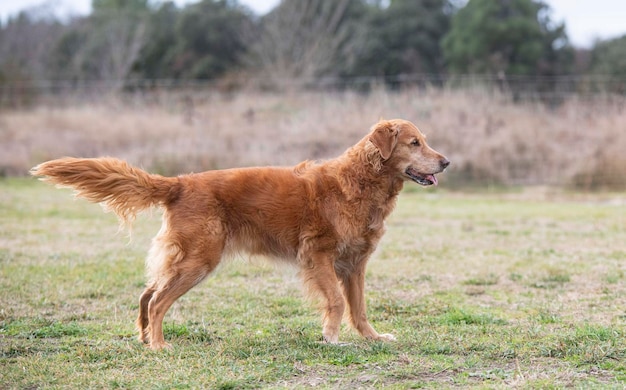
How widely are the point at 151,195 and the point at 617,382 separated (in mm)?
3373

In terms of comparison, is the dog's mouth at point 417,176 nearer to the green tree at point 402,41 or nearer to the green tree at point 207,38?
the green tree at point 402,41

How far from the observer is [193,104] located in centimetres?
2166

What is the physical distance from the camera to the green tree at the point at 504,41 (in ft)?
96.5

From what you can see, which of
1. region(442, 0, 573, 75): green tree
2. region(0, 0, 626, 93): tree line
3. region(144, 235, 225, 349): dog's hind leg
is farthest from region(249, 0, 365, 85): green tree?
region(144, 235, 225, 349): dog's hind leg

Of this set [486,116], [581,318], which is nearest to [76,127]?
[486,116]

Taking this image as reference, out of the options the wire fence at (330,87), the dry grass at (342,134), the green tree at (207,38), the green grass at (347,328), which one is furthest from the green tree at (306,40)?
the green grass at (347,328)

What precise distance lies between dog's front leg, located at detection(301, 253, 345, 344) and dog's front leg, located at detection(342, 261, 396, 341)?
0.25m

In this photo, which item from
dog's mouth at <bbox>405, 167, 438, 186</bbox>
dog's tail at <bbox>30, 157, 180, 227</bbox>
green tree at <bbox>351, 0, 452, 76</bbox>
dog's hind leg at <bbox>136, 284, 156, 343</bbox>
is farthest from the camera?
green tree at <bbox>351, 0, 452, 76</bbox>

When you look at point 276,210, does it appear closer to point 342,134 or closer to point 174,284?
point 174,284

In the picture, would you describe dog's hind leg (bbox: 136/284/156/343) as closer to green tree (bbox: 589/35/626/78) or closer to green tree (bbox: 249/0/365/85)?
green tree (bbox: 249/0/365/85)

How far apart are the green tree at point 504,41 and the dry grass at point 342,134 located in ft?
33.3

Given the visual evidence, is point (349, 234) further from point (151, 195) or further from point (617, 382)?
point (617, 382)

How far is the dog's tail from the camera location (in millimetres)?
5309

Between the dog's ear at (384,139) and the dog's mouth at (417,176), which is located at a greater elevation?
the dog's ear at (384,139)
